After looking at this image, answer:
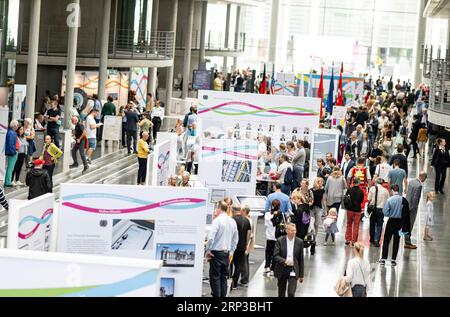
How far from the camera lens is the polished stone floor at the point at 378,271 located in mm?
18141

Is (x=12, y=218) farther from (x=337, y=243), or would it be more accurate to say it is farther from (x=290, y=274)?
(x=337, y=243)

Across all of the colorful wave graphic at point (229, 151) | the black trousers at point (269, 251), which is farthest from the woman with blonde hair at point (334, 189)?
the black trousers at point (269, 251)

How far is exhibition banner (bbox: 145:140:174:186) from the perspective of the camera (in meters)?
21.2

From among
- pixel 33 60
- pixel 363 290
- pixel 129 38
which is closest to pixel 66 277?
pixel 363 290

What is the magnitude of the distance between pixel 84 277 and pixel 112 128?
25.6m

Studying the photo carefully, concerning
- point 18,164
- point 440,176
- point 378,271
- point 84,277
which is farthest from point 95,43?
point 84,277

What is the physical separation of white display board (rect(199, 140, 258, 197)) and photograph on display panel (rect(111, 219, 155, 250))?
8.49 metres

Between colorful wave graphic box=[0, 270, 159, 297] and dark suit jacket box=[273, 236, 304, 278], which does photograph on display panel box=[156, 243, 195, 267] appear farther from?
colorful wave graphic box=[0, 270, 159, 297]

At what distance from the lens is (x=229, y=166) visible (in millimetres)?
23422

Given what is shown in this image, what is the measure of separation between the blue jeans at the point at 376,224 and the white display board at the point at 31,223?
9683 mm

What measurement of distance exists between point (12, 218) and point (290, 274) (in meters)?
4.69

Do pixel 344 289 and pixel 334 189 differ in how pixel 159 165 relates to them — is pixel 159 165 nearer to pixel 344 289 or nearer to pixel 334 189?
pixel 334 189

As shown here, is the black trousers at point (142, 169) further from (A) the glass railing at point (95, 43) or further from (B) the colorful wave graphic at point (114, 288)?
(B) the colorful wave graphic at point (114, 288)

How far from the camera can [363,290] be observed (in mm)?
14641
